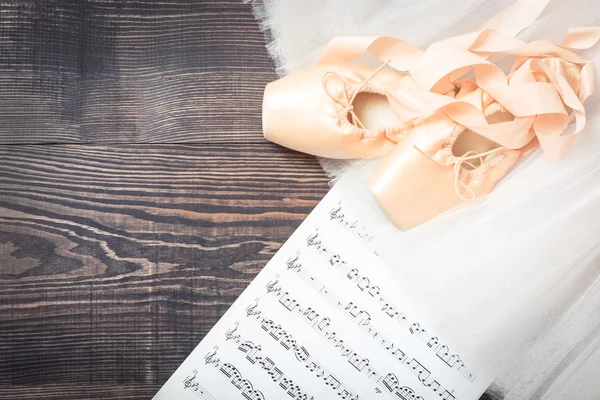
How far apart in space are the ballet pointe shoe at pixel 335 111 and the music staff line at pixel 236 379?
30cm

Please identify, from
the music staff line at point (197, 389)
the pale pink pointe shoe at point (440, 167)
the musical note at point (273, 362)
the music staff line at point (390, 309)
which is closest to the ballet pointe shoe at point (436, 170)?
the pale pink pointe shoe at point (440, 167)

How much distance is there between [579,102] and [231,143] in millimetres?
426

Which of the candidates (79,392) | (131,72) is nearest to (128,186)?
(131,72)

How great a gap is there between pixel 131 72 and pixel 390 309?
469 mm

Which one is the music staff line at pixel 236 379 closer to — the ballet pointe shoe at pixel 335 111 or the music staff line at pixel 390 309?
the music staff line at pixel 390 309

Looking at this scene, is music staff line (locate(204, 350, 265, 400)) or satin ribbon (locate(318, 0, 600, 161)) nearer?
satin ribbon (locate(318, 0, 600, 161))

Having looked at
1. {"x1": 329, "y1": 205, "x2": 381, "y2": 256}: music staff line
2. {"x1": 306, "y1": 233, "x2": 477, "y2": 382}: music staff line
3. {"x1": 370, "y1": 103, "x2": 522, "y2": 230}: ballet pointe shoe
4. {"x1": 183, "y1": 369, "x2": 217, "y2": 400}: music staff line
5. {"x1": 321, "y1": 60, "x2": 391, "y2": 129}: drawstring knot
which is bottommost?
{"x1": 183, "y1": 369, "x2": 217, "y2": 400}: music staff line

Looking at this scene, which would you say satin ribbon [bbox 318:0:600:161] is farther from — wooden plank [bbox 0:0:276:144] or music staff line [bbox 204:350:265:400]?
music staff line [bbox 204:350:265:400]

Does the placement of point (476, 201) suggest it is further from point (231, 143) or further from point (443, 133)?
point (231, 143)

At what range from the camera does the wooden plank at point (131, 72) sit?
812mm

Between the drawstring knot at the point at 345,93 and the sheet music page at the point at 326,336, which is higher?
the drawstring knot at the point at 345,93

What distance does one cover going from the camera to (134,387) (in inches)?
31.4

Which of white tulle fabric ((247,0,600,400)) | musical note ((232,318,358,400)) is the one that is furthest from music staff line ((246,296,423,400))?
white tulle fabric ((247,0,600,400))

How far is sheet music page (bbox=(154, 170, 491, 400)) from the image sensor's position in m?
0.79
